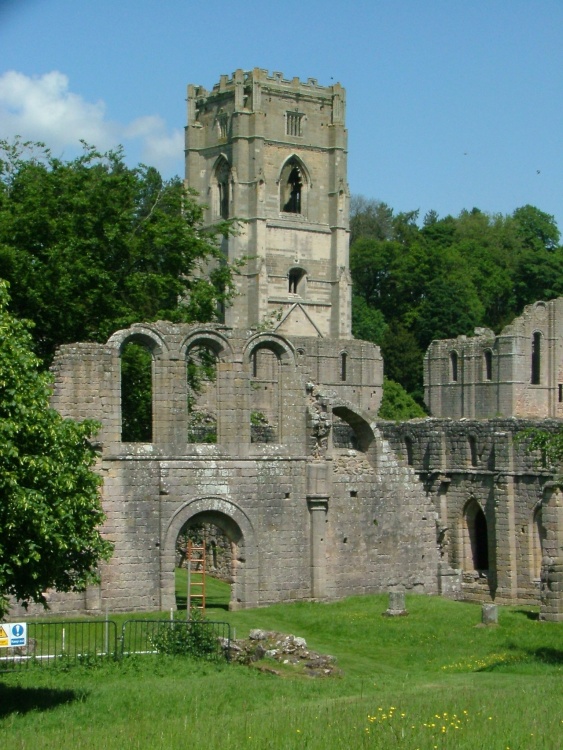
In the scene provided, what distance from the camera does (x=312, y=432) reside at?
104 ft

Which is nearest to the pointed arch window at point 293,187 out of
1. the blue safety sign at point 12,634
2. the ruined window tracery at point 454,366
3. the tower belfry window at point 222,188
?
the tower belfry window at point 222,188

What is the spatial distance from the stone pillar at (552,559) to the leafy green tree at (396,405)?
37.2 m

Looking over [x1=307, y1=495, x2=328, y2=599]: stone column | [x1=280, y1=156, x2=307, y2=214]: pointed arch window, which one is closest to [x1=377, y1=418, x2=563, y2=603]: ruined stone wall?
[x1=307, y1=495, x2=328, y2=599]: stone column

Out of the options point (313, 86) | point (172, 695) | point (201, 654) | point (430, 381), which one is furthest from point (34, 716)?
point (313, 86)

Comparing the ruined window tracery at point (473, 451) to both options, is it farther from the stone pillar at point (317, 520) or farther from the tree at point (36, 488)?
the tree at point (36, 488)

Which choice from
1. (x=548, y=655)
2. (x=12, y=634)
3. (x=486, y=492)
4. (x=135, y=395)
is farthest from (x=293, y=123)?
(x=12, y=634)

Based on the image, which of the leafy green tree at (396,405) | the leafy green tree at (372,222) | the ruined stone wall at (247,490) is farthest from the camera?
Answer: the leafy green tree at (372,222)

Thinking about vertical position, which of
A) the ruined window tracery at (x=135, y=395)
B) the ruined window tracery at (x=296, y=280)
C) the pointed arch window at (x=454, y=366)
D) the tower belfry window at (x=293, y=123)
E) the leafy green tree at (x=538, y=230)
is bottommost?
the ruined window tracery at (x=135, y=395)

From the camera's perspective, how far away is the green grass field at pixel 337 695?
1759cm

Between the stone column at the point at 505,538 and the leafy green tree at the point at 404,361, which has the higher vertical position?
the leafy green tree at the point at 404,361

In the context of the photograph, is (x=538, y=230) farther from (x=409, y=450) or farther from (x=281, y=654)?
(x=281, y=654)

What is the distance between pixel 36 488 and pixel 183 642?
5849 mm

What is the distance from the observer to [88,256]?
3691cm

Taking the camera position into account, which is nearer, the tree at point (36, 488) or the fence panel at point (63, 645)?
the tree at point (36, 488)
